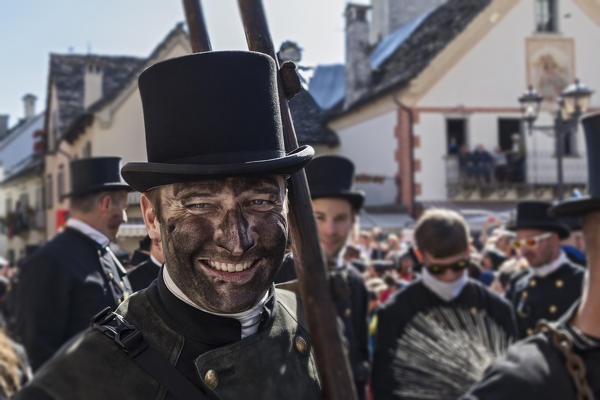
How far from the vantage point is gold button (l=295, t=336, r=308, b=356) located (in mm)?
2005

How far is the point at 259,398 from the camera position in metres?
1.85

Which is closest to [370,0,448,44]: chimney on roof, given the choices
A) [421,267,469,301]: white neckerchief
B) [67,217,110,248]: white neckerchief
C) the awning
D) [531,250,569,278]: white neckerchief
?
the awning

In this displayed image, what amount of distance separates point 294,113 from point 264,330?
0.70 metres

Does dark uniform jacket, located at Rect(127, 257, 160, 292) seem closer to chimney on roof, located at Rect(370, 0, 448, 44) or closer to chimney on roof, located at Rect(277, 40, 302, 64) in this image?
chimney on roof, located at Rect(277, 40, 302, 64)

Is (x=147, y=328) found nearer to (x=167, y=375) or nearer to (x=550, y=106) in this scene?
(x=167, y=375)

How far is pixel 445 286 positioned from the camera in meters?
4.85

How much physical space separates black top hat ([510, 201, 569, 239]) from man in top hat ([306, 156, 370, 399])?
6.50 feet

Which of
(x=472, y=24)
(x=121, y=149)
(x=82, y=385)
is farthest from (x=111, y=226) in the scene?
(x=472, y=24)

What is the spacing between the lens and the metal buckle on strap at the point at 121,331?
181 centimetres

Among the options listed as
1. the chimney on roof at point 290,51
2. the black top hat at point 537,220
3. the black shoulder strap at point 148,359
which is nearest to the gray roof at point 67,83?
the black top hat at point 537,220

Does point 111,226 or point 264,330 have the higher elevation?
point 111,226

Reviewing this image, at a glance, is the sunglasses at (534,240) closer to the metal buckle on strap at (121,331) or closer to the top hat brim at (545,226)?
the top hat brim at (545,226)

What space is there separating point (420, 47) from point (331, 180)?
1945 centimetres

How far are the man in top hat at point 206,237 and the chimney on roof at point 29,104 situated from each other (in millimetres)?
58915
